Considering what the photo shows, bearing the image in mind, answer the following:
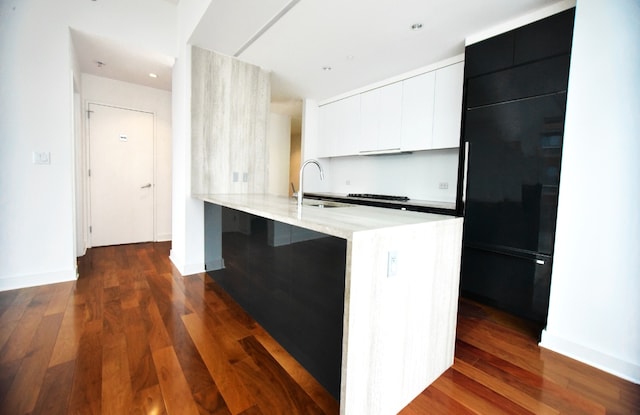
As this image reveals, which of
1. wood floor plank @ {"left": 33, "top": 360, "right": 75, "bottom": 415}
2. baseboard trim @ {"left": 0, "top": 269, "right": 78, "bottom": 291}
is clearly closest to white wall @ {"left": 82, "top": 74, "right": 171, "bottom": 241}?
baseboard trim @ {"left": 0, "top": 269, "right": 78, "bottom": 291}

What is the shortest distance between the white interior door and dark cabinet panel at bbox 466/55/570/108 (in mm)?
4541

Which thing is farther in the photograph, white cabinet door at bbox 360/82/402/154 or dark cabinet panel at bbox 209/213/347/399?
white cabinet door at bbox 360/82/402/154

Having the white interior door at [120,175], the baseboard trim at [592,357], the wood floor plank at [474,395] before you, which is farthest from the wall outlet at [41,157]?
the baseboard trim at [592,357]

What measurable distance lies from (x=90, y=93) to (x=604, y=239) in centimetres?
577

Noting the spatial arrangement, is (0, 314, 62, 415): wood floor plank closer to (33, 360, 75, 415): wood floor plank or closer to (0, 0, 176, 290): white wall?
(33, 360, 75, 415): wood floor plank

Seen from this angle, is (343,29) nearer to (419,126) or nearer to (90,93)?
(419,126)

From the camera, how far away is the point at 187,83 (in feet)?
9.80

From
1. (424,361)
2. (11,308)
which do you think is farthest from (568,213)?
(11,308)

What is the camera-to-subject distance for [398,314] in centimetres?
129

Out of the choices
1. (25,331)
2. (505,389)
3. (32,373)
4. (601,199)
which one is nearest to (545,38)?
(601,199)

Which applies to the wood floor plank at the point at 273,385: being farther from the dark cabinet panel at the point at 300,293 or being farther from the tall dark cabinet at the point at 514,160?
the tall dark cabinet at the point at 514,160

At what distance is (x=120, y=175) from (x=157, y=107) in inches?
47.6

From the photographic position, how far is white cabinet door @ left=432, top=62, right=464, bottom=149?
2977mm

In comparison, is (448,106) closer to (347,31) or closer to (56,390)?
(347,31)
